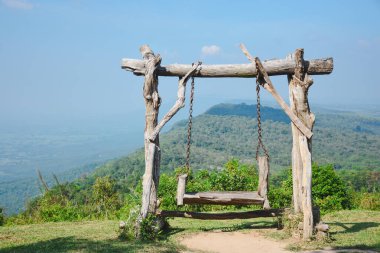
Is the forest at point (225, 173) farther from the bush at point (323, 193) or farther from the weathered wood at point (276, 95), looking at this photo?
the weathered wood at point (276, 95)

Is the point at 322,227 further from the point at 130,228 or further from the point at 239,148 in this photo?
the point at 239,148

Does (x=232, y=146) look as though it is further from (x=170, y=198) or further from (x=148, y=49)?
(x=148, y=49)

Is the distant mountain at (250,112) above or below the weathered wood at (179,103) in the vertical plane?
above

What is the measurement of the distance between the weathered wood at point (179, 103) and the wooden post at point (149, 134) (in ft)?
0.50

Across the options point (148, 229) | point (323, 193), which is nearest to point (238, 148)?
point (323, 193)

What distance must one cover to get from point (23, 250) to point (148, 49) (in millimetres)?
5707

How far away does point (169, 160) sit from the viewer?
7419 cm

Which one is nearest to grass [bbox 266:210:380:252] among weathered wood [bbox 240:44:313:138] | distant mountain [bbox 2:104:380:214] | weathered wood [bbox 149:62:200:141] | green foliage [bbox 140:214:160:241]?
weathered wood [bbox 240:44:313:138]

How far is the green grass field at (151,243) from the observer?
32.3ft

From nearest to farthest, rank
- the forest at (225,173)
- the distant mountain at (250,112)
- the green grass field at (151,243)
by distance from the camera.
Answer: the green grass field at (151,243)
the forest at (225,173)
the distant mountain at (250,112)

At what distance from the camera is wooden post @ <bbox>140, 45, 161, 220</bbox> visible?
1096cm

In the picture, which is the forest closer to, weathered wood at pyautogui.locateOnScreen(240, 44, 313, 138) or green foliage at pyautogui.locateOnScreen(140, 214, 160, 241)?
green foliage at pyautogui.locateOnScreen(140, 214, 160, 241)

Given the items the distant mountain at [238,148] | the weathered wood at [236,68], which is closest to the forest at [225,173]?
the distant mountain at [238,148]

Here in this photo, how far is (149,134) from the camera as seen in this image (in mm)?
11039
